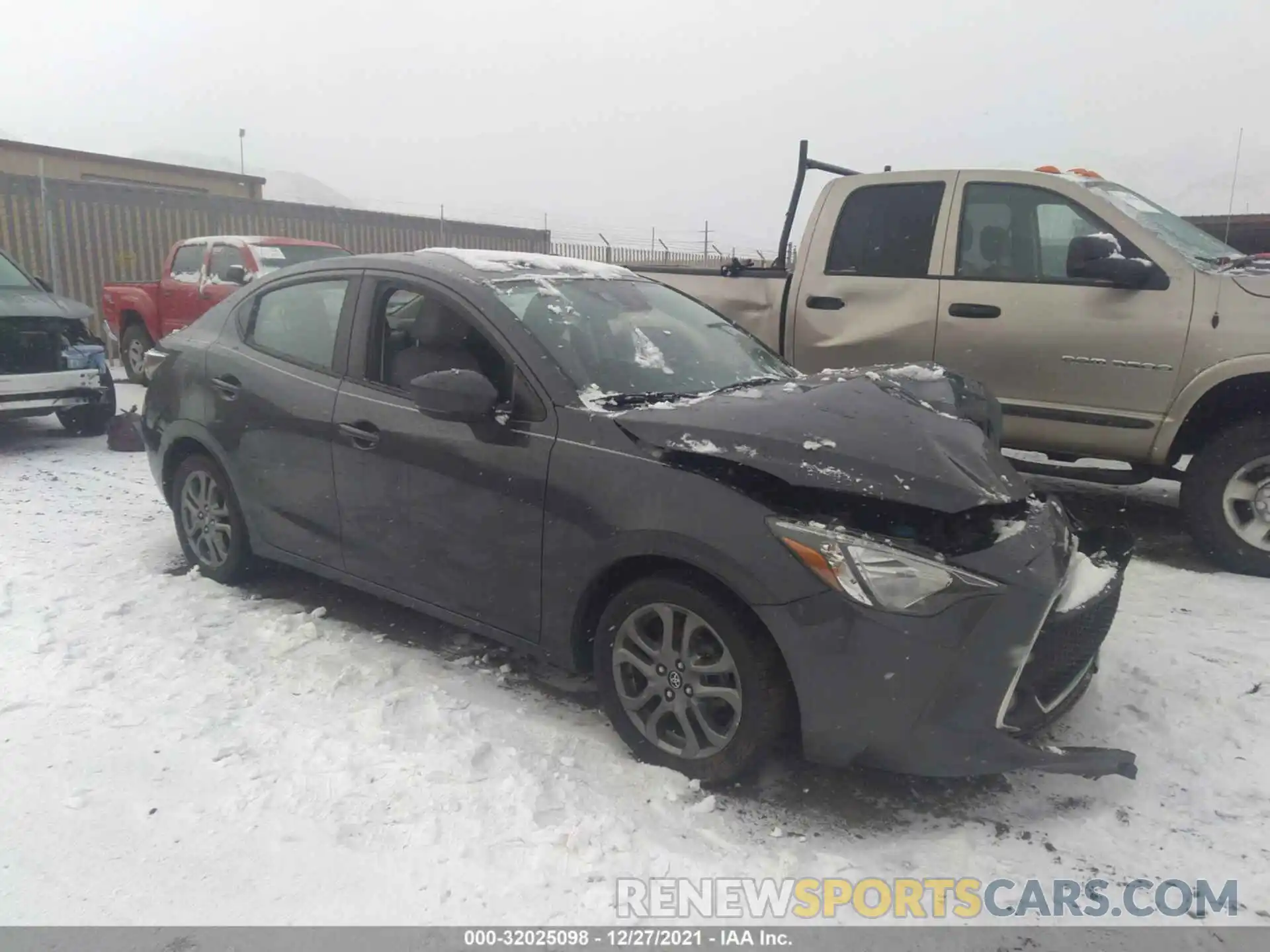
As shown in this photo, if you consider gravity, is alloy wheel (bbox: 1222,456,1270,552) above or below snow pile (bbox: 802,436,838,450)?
below

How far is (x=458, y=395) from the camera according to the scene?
3.21 metres


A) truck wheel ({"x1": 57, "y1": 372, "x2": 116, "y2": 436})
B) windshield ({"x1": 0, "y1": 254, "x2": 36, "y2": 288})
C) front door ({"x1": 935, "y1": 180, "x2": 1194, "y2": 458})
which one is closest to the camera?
front door ({"x1": 935, "y1": 180, "x2": 1194, "y2": 458})

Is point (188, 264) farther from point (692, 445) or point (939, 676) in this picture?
point (939, 676)

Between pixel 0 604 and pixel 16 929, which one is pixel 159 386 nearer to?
pixel 0 604

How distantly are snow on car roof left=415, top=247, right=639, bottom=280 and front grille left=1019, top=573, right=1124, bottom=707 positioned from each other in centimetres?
239

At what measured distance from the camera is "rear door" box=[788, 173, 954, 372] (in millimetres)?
5348

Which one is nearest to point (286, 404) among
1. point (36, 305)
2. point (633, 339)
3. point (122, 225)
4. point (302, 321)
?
point (302, 321)

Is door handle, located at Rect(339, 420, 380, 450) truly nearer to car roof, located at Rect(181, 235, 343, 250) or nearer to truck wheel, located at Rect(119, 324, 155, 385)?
car roof, located at Rect(181, 235, 343, 250)

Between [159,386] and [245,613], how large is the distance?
1.39 metres

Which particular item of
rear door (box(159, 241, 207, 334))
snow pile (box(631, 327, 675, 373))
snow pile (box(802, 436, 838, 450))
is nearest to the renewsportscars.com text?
snow pile (box(802, 436, 838, 450))

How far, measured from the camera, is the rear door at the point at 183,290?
33.8 ft

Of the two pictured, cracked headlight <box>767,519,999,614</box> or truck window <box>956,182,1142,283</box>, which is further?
truck window <box>956,182,1142,283</box>

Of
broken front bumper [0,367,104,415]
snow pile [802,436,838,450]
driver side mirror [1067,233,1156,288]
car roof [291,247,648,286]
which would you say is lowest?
broken front bumper [0,367,104,415]

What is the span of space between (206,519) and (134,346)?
26.0ft
